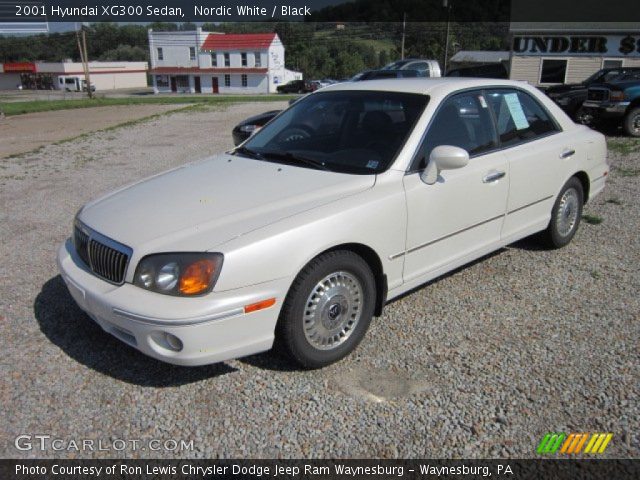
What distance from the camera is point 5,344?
3.56 m

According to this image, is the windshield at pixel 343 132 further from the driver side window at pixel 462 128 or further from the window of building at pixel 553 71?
the window of building at pixel 553 71

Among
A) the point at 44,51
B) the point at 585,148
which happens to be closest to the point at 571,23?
the point at 585,148

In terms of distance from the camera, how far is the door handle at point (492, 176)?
12.8ft

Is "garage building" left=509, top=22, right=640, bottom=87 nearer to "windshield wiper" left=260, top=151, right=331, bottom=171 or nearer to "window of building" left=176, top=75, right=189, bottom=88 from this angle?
"windshield wiper" left=260, top=151, right=331, bottom=171

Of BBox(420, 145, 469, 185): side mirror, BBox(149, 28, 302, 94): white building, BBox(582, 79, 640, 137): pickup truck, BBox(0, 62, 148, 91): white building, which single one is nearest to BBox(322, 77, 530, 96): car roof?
BBox(420, 145, 469, 185): side mirror

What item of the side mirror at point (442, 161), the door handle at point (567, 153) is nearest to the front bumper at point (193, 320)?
the side mirror at point (442, 161)

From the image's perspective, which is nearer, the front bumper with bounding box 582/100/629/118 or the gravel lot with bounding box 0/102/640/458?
the gravel lot with bounding box 0/102/640/458

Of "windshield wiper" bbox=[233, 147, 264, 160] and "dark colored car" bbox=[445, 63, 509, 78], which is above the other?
"dark colored car" bbox=[445, 63, 509, 78]

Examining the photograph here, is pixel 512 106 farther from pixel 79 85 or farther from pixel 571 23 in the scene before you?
pixel 79 85

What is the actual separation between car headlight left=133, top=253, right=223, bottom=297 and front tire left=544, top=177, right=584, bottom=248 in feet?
Answer: 11.0

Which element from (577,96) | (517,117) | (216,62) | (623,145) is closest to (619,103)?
(623,145)

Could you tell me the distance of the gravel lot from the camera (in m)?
2.68

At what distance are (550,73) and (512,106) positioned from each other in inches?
906

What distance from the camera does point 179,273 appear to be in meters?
2.75
